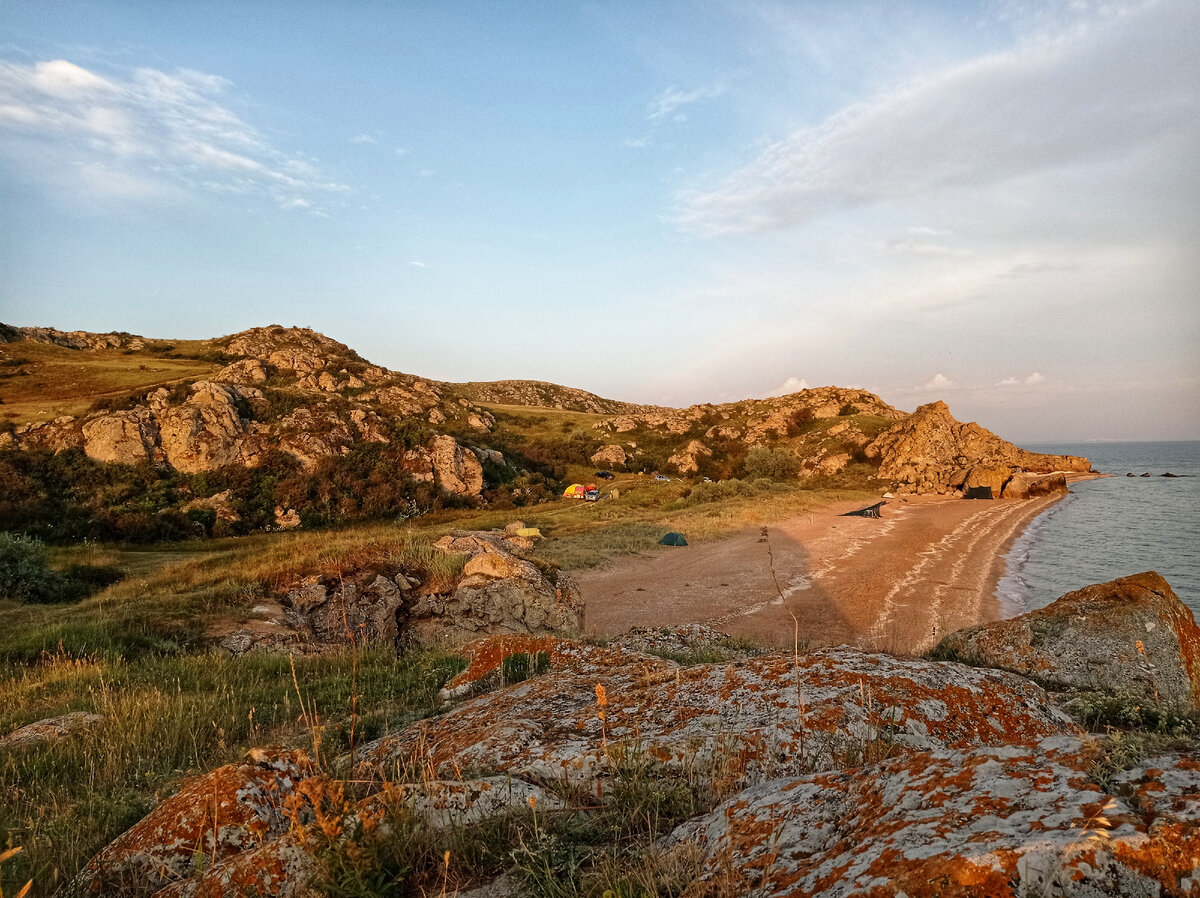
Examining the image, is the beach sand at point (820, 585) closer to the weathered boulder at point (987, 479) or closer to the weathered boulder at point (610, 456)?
the weathered boulder at point (610, 456)

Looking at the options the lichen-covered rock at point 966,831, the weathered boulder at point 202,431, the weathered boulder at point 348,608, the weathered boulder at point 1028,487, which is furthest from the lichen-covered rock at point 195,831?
the weathered boulder at point 1028,487

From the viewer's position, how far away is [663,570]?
28406mm

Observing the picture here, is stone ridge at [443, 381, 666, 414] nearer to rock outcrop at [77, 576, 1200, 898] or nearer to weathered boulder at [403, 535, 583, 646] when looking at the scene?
weathered boulder at [403, 535, 583, 646]

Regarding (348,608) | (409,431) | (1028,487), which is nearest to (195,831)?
(348,608)

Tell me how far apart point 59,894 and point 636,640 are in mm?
7720

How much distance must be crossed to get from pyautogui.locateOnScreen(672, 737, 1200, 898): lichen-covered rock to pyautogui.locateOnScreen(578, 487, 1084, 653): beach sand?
10.8m

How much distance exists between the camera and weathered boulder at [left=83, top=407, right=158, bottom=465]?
32.7 m

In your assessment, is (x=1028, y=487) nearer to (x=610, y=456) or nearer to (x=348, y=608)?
(x=610, y=456)

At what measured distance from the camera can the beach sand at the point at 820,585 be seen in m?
19.7

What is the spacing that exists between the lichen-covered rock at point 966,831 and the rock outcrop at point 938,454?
230 ft

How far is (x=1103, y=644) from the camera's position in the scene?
23.9 ft

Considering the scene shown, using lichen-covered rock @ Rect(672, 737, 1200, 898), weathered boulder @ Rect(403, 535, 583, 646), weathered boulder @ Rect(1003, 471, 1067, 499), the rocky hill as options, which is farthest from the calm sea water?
lichen-covered rock @ Rect(672, 737, 1200, 898)

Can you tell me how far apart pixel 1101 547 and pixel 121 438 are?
200ft

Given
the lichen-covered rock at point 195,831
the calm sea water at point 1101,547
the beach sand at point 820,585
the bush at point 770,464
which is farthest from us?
the bush at point 770,464
